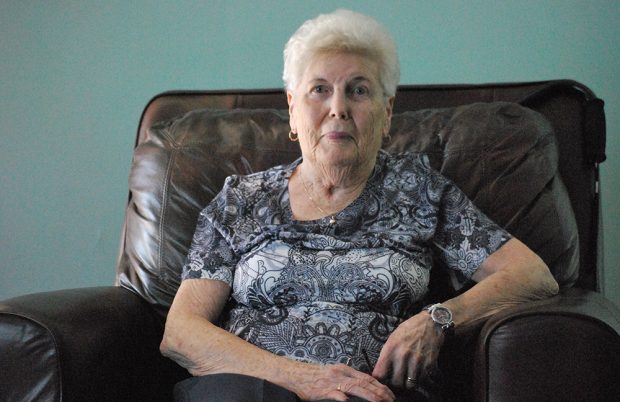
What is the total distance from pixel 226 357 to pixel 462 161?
0.69 m

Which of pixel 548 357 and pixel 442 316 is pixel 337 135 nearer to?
pixel 442 316

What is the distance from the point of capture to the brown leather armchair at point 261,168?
1239 millimetres

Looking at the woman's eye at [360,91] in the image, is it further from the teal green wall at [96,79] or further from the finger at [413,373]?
the teal green wall at [96,79]

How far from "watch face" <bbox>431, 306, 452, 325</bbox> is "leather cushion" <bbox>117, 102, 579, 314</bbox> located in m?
0.34

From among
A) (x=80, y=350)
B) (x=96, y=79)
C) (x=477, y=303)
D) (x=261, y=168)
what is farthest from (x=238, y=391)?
(x=96, y=79)

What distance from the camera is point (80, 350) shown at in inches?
51.2

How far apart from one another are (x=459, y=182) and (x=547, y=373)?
688 mm

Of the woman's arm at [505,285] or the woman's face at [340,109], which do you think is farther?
the woman's face at [340,109]

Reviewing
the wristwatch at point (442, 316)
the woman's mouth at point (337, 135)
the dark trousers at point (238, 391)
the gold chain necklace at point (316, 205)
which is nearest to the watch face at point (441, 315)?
the wristwatch at point (442, 316)

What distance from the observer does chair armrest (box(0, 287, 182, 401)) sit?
123 centimetres

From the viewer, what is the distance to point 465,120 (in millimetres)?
1796

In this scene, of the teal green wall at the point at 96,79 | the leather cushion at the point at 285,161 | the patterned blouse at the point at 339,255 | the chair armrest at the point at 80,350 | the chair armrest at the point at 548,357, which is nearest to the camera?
the chair armrest at the point at 548,357

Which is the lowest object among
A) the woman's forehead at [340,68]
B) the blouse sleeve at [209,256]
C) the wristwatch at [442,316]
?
the wristwatch at [442,316]

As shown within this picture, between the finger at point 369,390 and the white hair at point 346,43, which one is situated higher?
the white hair at point 346,43
